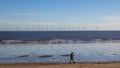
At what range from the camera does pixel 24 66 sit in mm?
33625

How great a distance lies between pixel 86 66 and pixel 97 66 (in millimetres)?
1437

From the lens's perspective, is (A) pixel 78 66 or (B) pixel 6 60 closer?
(A) pixel 78 66

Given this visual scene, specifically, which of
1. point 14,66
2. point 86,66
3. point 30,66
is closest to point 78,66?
point 86,66

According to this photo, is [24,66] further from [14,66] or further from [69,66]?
[69,66]

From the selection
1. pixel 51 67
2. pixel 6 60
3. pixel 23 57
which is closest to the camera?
pixel 51 67

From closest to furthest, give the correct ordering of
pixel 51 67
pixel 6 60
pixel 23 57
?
pixel 51 67, pixel 6 60, pixel 23 57

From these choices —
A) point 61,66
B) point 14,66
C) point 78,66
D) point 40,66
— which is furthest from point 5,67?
point 78,66

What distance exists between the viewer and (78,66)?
33.3m

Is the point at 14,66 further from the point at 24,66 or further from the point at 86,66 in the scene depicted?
the point at 86,66

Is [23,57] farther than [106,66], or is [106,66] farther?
[23,57]

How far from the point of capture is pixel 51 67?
1282 inches

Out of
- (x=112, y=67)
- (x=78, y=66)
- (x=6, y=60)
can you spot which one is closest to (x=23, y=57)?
(x=6, y=60)

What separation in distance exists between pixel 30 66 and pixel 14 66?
206 cm

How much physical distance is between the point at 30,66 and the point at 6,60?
7851 millimetres
